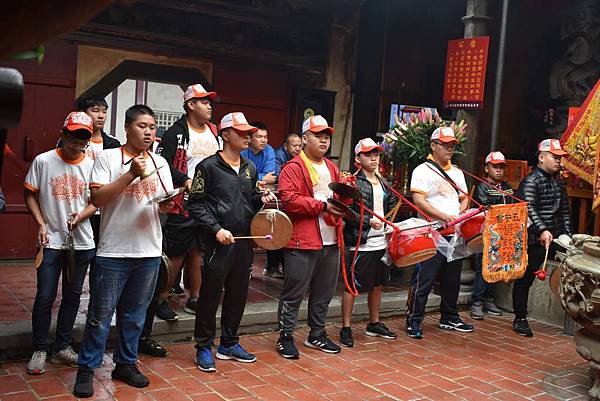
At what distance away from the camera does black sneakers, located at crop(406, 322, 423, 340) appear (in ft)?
21.9

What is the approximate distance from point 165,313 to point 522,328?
12.6 ft

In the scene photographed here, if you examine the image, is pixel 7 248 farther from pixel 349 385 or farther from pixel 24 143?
pixel 349 385

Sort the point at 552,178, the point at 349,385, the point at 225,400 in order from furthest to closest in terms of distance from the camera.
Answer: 1. the point at 552,178
2. the point at 349,385
3. the point at 225,400

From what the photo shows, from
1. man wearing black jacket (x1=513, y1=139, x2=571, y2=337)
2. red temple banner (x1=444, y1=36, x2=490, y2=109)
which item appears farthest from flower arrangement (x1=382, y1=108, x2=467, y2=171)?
man wearing black jacket (x1=513, y1=139, x2=571, y2=337)

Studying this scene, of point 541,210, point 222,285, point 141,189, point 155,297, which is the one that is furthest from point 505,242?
point 141,189

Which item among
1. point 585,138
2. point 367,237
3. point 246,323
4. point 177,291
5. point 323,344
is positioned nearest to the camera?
point 323,344

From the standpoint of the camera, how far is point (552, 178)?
23.5 ft

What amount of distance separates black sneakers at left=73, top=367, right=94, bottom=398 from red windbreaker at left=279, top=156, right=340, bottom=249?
6.36 ft

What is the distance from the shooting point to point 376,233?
249 inches

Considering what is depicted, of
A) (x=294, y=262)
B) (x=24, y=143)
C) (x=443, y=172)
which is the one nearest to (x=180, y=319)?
(x=294, y=262)

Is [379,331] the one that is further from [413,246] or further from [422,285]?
[413,246]

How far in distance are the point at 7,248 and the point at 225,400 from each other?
15.1 ft

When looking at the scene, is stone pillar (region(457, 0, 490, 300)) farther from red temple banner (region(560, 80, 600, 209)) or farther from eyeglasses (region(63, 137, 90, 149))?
eyeglasses (region(63, 137, 90, 149))

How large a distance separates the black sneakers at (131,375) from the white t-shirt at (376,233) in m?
2.38
